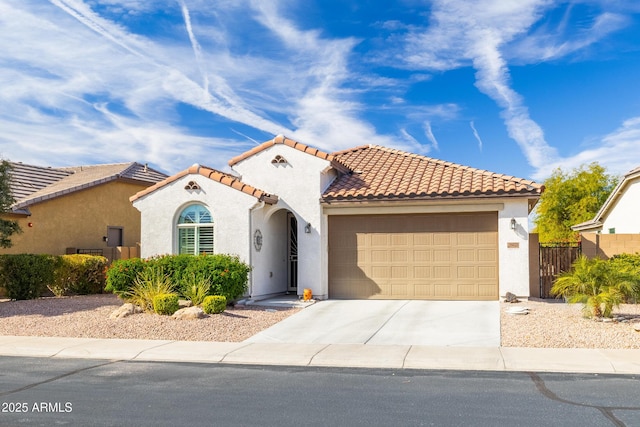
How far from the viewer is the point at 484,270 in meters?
17.1

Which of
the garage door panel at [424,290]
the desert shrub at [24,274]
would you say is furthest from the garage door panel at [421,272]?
the desert shrub at [24,274]

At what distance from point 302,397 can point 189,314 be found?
21.4ft

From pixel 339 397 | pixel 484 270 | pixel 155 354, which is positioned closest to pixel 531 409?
pixel 339 397

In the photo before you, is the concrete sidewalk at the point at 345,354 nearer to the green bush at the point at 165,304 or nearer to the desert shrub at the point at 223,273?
the green bush at the point at 165,304

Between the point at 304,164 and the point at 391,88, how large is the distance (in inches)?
223

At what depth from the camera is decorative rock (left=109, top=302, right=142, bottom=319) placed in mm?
14461

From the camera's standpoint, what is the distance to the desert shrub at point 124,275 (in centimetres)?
1630

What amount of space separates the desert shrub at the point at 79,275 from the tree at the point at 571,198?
30.9 m

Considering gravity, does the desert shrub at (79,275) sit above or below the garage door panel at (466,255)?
below

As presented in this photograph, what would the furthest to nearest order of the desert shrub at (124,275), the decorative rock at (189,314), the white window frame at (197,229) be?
the white window frame at (197,229) → the desert shrub at (124,275) → the decorative rock at (189,314)

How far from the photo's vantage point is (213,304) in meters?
14.6

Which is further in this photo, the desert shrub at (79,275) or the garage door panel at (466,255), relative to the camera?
the desert shrub at (79,275)

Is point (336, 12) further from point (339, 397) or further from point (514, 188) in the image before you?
point (339, 397)

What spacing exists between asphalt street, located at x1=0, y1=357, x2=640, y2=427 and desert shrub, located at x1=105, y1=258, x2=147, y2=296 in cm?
606
